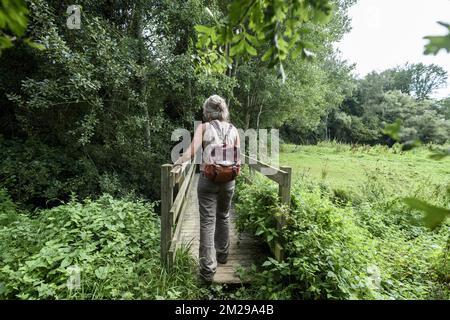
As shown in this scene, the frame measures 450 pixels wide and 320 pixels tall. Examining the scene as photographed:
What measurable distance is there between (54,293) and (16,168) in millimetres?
5888

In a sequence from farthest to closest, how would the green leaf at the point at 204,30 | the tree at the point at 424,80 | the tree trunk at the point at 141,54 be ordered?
the tree at the point at 424,80, the tree trunk at the point at 141,54, the green leaf at the point at 204,30

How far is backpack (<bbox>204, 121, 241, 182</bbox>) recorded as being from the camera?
105 inches

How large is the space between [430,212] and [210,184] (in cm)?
220

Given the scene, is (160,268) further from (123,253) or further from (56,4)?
(56,4)

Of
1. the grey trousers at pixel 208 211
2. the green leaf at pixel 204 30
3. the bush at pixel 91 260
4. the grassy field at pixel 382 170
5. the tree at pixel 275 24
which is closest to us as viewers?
the tree at pixel 275 24

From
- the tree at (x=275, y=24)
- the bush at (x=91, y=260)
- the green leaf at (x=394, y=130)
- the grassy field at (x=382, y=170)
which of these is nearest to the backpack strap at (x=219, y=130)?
the tree at (x=275, y=24)

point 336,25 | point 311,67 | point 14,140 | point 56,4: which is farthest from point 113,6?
point 336,25

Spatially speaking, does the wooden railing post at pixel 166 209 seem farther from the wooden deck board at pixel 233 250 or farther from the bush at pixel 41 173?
the bush at pixel 41 173

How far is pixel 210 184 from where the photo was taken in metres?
2.79

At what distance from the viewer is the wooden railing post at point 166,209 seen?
2900mm

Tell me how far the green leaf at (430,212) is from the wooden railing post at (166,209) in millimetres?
2447

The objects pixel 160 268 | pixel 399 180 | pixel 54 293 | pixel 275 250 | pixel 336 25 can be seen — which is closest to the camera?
pixel 54 293

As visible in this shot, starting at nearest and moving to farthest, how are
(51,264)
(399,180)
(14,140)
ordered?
(51,264)
(14,140)
(399,180)

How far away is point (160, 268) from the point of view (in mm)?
2928
